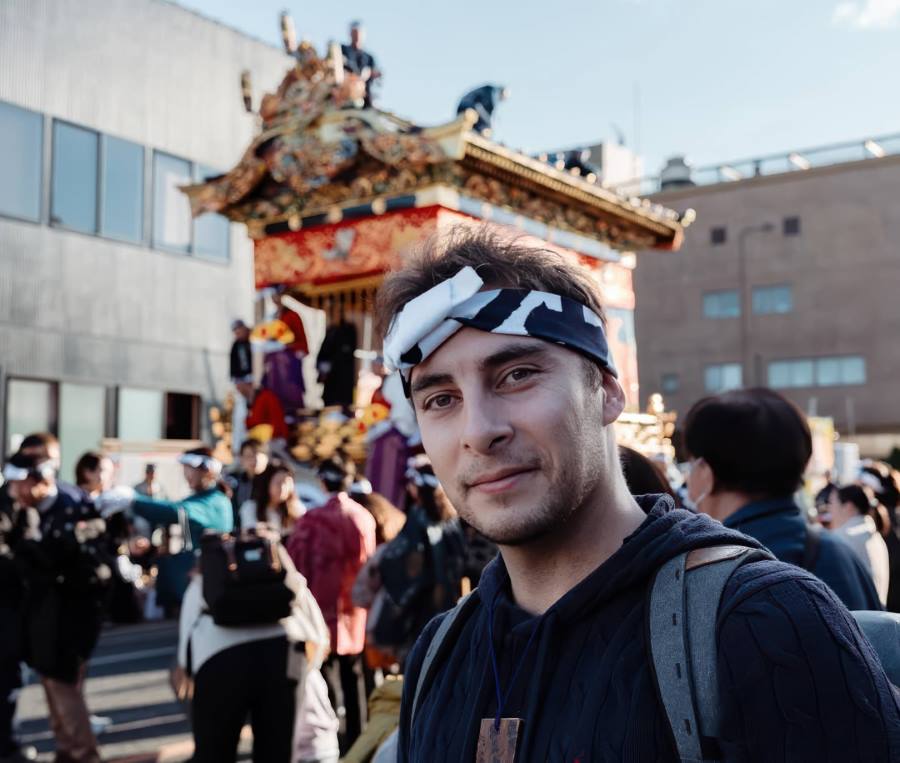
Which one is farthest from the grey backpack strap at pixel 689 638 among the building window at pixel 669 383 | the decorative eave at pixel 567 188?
the building window at pixel 669 383

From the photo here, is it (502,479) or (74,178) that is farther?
(74,178)

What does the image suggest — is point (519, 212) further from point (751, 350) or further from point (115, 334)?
point (751, 350)

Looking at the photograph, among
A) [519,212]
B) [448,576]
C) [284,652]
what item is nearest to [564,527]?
[284,652]

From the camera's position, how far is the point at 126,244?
62.0ft

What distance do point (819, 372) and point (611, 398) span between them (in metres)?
36.7

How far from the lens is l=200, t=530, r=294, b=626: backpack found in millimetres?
4363

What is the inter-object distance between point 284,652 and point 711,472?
7.97 feet

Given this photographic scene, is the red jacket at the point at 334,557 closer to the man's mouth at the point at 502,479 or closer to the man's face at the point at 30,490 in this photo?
the man's face at the point at 30,490

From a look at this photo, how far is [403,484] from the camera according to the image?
1006 centimetres

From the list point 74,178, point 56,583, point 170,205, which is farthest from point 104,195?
point 56,583

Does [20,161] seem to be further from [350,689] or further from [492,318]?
[492,318]

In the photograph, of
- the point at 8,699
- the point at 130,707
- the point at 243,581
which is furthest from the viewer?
the point at 130,707

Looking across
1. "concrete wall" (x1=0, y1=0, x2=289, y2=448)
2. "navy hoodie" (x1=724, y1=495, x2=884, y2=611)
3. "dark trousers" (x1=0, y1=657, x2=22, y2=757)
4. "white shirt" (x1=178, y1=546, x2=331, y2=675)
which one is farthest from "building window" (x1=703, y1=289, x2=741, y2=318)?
"navy hoodie" (x1=724, y1=495, x2=884, y2=611)

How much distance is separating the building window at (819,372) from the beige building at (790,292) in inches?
1.5
